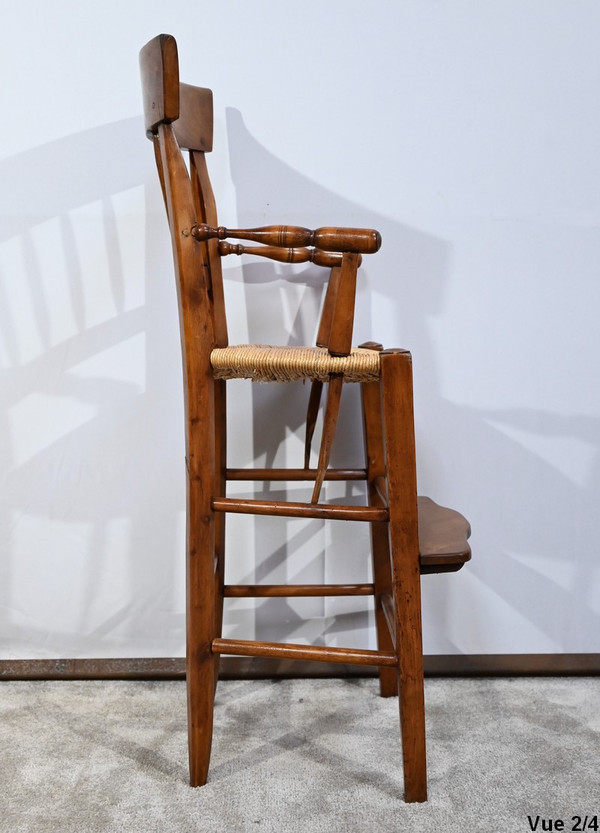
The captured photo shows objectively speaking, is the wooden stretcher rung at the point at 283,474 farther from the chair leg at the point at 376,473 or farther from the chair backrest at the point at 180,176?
the chair backrest at the point at 180,176

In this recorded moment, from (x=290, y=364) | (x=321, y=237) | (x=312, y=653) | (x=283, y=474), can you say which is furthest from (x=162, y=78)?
(x=312, y=653)

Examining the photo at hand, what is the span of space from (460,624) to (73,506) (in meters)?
0.84

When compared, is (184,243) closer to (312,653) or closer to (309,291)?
(309,291)

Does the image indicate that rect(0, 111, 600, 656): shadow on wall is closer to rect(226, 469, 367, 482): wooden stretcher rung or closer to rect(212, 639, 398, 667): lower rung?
rect(226, 469, 367, 482): wooden stretcher rung

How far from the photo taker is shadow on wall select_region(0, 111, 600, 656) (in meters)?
1.34

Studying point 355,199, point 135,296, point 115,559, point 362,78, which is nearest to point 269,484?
point 115,559

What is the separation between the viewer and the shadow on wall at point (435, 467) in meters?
1.34

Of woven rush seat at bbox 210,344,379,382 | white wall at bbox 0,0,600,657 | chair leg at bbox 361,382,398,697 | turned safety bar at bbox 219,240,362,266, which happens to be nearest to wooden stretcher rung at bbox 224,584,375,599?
chair leg at bbox 361,382,398,697

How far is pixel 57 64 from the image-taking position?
1.31 m

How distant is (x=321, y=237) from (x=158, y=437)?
2.14ft

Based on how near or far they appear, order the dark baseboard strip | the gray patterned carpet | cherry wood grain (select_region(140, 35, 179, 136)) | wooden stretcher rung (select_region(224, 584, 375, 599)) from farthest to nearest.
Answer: the dark baseboard strip, wooden stretcher rung (select_region(224, 584, 375, 599)), the gray patterned carpet, cherry wood grain (select_region(140, 35, 179, 136))

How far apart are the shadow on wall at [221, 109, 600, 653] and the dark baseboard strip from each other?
0.11 ft

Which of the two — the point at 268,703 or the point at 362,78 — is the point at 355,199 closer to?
the point at 362,78

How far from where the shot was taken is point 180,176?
0.96 metres
